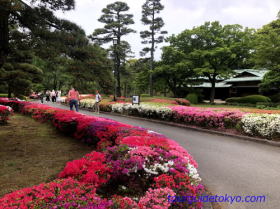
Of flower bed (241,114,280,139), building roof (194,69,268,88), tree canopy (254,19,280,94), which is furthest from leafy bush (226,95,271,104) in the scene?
flower bed (241,114,280,139)

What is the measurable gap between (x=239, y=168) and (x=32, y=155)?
5686mm

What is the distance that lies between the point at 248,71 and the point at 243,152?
94.5ft

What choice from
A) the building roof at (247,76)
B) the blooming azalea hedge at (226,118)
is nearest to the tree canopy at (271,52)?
the building roof at (247,76)

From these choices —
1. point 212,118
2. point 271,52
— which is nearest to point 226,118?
point 212,118

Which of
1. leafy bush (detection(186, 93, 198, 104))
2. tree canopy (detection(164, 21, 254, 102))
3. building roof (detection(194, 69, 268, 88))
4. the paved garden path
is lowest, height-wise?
the paved garden path

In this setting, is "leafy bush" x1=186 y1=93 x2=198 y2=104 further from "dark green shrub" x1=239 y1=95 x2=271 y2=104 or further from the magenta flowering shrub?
the magenta flowering shrub

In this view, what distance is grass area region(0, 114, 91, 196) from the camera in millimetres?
3864

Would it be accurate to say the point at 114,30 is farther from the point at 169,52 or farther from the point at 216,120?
the point at 216,120

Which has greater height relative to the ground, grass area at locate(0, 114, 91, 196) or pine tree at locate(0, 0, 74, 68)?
pine tree at locate(0, 0, 74, 68)

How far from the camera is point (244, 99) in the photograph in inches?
1026

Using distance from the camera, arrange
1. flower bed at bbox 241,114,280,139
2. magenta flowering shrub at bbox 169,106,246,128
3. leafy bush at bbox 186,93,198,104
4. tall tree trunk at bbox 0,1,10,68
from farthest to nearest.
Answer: leafy bush at bbox 186,93,198,104
magenta flowering shrub at bbox 169,106,246,128
flower bed at bbox 241,114,280,139
tall tree trunk at bbox 0,1,10,68

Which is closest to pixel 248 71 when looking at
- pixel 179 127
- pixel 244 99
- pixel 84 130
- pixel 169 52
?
pixel 244 99

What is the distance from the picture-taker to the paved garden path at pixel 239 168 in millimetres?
3520

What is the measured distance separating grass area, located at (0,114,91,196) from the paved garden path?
350cm
